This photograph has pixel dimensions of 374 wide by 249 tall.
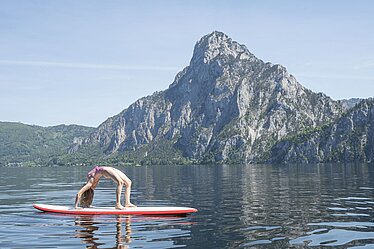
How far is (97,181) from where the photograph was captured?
107 ft

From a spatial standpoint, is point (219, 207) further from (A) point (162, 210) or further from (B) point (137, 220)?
(B) point (137, 220)

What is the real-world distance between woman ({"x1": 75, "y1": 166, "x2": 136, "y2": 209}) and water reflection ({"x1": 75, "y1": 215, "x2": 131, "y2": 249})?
211 centimetres

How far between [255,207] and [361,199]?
12.4 meters

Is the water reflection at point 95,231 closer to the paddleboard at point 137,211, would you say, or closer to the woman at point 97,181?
the paddleboard at point 137,211

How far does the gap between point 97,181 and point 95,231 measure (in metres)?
8.36

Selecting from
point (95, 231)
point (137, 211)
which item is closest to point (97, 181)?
point (137, 211)

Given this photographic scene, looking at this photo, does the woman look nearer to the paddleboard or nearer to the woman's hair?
the woman's hair

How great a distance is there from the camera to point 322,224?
2666cm

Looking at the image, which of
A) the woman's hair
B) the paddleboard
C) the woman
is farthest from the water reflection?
the woman's hair

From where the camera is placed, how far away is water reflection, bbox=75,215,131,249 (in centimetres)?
2100

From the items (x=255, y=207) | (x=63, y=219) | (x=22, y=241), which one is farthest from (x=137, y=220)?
(x=255, y=207)

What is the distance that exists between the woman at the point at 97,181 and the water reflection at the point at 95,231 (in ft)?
6.93

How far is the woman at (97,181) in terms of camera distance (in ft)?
103

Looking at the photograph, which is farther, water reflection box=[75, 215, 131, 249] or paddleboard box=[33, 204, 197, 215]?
paddleboard box=[33, 204, 197, 215]
